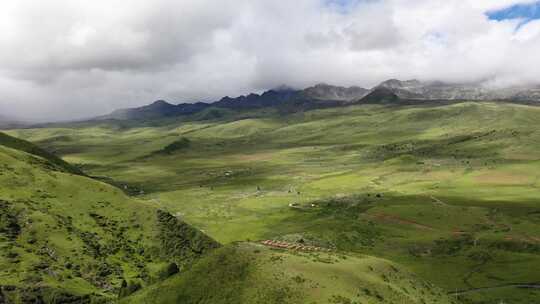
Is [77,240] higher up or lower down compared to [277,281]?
lower down

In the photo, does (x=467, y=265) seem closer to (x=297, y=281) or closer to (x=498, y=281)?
(x=498, y=281)

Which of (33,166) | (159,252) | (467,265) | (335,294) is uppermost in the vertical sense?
(33,166)

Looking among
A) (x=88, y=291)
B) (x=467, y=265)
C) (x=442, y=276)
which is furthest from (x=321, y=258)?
(x=467, y=265)

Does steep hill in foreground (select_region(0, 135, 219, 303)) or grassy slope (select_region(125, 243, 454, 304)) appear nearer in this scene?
grassy slope (select_region(125, 243, 454, 304))

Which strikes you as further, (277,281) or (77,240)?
(77,240)
